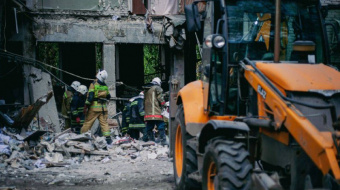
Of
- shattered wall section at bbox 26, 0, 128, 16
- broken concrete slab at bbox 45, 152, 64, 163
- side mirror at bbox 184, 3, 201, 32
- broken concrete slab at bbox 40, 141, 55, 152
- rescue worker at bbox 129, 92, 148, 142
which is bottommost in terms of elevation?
broken concrete slab at bbox 45, 152, 64, 163

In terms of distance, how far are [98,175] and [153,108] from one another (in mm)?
5310

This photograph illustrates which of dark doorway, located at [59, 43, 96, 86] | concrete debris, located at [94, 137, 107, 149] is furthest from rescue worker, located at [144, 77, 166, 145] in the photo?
dark doorway, located at [59, 43, 96, 86]

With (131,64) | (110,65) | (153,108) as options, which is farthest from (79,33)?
(131,64)

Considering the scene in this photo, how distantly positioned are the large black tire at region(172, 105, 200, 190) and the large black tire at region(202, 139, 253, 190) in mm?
1461

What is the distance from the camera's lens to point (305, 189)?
17.4ft

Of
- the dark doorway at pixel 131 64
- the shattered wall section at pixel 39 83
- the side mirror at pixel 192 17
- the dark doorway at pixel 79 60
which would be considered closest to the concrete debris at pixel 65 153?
the shattered wall section at pixel 39 83

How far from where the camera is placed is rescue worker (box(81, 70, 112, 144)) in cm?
1534

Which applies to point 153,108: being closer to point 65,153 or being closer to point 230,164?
point 65,153

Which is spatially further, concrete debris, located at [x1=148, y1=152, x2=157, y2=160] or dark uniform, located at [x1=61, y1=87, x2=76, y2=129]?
dark uniform, located at [x1=61, y1=87, x2=76, y2=129]

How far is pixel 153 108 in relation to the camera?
15766 millimetres

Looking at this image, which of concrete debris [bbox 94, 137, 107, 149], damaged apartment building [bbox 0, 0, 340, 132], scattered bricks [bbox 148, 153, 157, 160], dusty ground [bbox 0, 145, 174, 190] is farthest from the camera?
damaged apartment building [bbox 0, 0, 340, 132]

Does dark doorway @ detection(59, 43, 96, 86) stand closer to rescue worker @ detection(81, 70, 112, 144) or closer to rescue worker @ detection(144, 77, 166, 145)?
rescue worker @ detection(144, 77, 166, 145)

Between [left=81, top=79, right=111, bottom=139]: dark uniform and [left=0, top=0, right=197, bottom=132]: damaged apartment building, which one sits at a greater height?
[left=0, top=0, right=197, bottom=132]: damaged apartment building

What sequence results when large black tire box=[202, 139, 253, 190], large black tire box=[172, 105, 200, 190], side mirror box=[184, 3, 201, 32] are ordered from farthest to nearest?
1. large black tire box=[172, 105, 200, 190]
2. side mirror box=[184, 3, 201, 32]
3. large black tire box=[202, 139, 253, 190]
